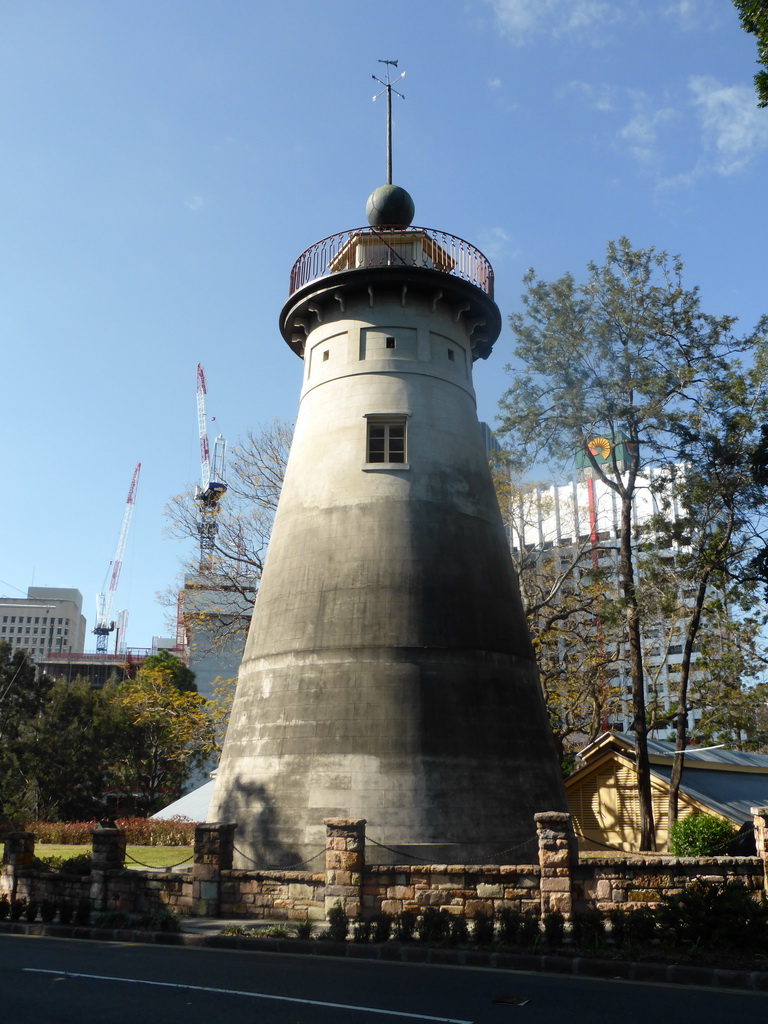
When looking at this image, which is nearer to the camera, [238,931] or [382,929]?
[382,929]

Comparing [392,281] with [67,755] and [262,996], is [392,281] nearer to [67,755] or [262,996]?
[262,996]

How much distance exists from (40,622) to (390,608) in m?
192

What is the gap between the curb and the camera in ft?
30.7

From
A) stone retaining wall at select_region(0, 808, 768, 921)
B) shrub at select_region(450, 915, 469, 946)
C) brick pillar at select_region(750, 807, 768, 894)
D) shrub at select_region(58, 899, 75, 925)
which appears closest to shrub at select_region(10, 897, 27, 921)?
stone retaining wall at select_region(0, 808, 768, 921)

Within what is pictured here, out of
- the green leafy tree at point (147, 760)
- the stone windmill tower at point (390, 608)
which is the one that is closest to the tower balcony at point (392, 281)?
the stone windmill tower at point (390, 608)

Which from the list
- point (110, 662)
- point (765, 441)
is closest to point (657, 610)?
point (765, 441)

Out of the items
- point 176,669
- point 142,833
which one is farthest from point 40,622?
point 142,833

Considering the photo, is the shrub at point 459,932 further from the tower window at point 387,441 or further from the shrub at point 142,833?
the shrub at point 142,833

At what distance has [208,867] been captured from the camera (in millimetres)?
13461

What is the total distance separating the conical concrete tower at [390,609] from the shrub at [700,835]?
6862mm

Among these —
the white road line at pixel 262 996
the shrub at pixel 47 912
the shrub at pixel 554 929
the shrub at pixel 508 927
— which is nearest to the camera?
the white road line at pixel 262 996

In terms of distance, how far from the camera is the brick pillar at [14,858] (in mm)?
15398

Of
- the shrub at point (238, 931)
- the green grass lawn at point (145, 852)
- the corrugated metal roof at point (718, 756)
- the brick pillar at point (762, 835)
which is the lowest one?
the green grass lawn at point (145, 852)

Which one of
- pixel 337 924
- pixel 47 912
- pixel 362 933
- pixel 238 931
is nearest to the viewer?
pixel 362 933
